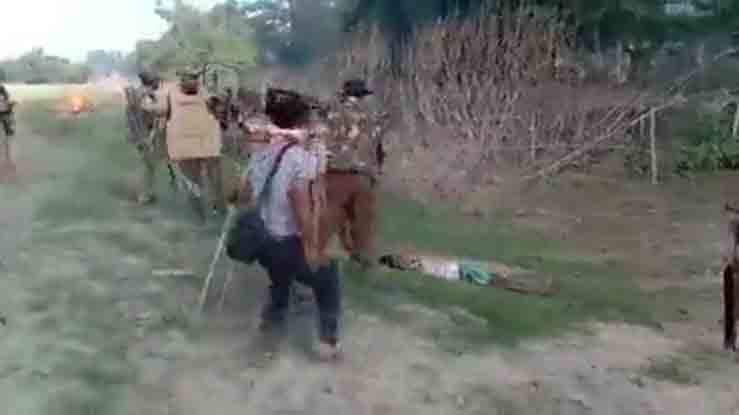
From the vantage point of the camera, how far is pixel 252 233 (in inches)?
251

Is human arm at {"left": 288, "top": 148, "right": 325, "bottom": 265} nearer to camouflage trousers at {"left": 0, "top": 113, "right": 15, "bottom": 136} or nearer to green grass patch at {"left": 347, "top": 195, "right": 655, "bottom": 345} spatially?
green grass patch at {"left": 347, "top": 195, "right": 655, "bottom": 345}

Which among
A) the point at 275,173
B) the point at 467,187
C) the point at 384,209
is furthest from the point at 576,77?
the point at 275,173

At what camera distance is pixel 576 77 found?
54.3ft

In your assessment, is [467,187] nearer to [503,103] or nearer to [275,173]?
[503,103]

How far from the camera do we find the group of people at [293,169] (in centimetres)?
633

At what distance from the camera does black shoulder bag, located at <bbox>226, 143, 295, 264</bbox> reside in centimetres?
637

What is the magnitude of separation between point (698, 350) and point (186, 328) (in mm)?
3173

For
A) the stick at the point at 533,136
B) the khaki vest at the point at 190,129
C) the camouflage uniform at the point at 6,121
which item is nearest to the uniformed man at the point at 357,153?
the khaki vest at the point at 190,129

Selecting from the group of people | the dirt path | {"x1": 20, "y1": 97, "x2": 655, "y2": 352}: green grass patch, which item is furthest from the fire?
the dirt path

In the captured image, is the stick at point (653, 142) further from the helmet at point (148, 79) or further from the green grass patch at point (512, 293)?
the helmet at point (148, 79)

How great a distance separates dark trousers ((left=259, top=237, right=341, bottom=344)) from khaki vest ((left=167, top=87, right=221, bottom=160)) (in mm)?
4357

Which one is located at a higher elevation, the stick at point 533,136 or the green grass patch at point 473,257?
the stick at point 533,136

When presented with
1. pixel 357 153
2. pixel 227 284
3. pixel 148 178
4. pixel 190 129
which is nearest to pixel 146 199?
pixel 148 178

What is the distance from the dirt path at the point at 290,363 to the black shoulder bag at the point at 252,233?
67 centimetres
